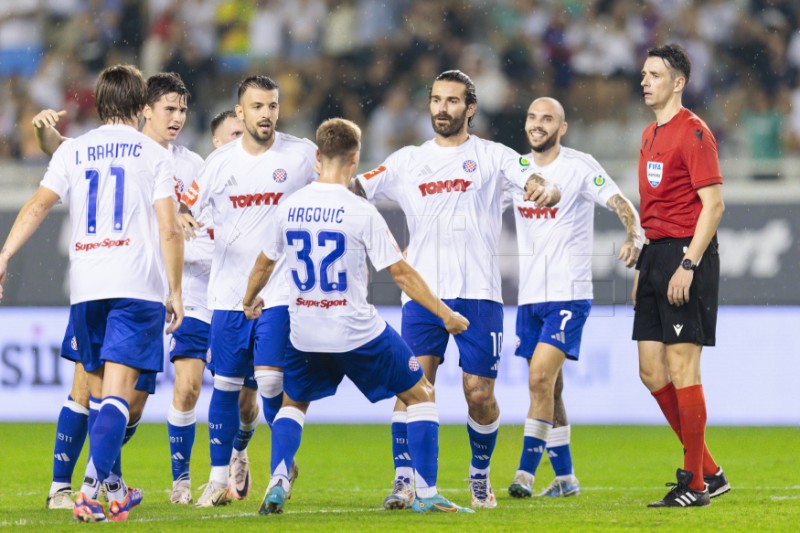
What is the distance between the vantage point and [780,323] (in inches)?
446

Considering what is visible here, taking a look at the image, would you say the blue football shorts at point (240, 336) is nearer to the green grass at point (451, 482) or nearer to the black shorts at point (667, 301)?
the green grass at point (451, 482)

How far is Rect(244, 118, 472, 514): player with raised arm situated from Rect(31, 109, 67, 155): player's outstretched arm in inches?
55.8

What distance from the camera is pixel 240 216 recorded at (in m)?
7.10

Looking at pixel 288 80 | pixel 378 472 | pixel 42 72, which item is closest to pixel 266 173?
pixel 378 472

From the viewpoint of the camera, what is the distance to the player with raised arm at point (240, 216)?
705 centimetres

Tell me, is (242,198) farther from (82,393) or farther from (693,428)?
(693,428)

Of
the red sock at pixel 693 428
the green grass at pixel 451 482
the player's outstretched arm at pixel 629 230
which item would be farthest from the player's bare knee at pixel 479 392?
the red sock at pixel 693 428

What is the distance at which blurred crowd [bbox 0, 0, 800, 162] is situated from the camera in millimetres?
14828

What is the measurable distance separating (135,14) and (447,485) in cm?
1003

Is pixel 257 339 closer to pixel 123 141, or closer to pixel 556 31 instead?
pixel 123 141

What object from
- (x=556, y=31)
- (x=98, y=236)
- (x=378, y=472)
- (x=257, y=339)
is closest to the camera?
(x=98, y=236)

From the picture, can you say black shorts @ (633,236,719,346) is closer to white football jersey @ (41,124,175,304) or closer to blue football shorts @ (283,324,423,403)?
blue football shorts @ (283,324,423,403)

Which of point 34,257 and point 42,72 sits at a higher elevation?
point 42,72

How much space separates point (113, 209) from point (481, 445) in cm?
232
